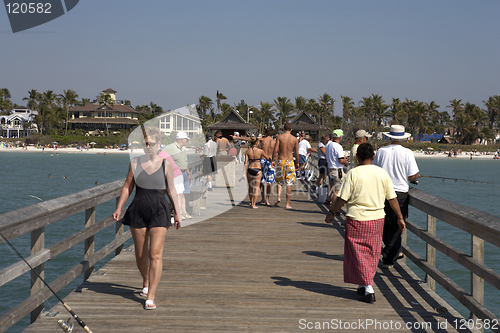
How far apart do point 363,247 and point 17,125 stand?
124m

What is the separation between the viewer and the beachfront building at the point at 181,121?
4.87 metres

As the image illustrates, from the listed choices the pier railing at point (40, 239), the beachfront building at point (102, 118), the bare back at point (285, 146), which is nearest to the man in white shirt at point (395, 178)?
the pier railing at point (40, 239)

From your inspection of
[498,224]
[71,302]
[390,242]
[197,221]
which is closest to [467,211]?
[498,224]

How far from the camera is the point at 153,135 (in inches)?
163

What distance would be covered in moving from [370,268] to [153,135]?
2390 mm

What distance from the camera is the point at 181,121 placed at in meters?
6.47

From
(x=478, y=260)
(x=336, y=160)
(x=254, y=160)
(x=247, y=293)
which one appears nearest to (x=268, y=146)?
(x=254, y=160)

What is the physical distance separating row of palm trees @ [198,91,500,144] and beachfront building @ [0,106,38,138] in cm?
4229

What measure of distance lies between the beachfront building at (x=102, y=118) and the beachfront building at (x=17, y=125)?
42.2ft

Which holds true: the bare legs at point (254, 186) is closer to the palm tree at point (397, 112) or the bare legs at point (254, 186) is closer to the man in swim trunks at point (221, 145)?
the man in swim trunks at point (221, 145)

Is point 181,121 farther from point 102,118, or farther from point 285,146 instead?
point 102,118

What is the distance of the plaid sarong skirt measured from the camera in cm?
440

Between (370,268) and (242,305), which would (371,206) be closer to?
(370,268)

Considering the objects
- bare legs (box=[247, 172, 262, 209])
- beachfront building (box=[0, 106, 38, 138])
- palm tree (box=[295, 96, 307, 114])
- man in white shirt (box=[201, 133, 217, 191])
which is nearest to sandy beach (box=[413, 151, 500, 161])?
palm tree (box=[295, 96, 307, 114])
